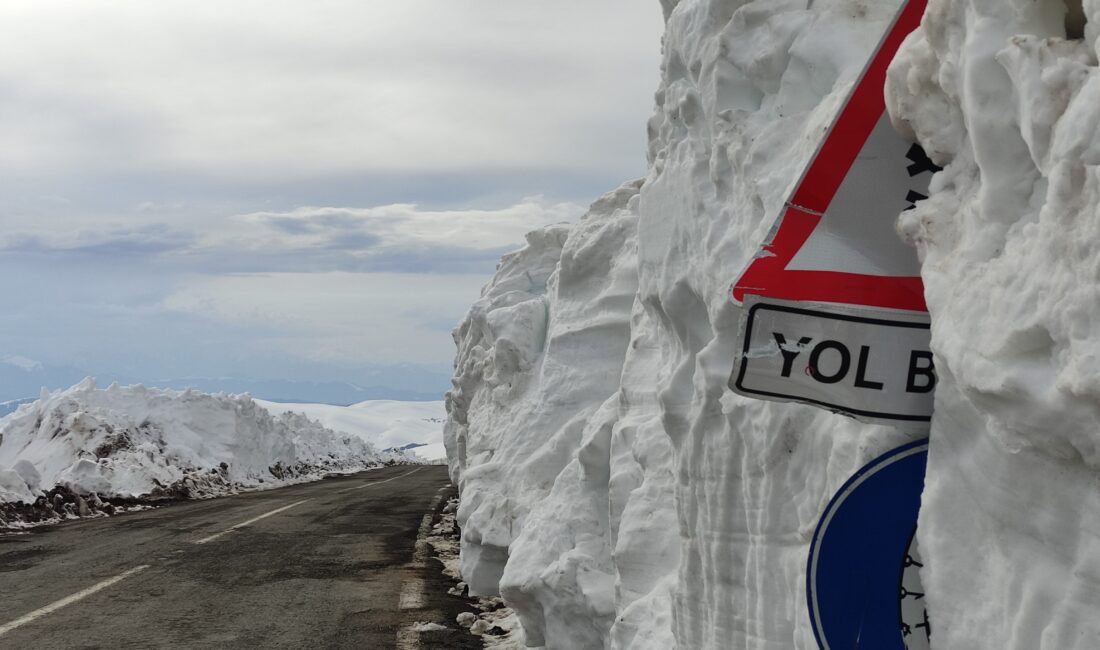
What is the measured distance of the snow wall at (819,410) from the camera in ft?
6.04

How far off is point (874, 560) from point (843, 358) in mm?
559

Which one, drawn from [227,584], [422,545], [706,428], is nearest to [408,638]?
[227,584]

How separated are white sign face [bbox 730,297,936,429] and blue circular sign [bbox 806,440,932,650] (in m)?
0.17

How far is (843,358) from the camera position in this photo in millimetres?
2295

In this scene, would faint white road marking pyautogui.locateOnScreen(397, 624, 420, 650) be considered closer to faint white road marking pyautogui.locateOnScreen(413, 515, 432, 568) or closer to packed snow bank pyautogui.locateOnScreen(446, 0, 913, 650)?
packed snow bank pyautogui.locateOnScreen(446, 0, 913, 650)

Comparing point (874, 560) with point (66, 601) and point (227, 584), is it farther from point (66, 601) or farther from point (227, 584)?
point (227, 584)

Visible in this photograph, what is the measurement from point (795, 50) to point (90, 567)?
373 inches

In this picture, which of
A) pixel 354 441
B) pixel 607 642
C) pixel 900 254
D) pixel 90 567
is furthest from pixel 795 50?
pixel 354 441

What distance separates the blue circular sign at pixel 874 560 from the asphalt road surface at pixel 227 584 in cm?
493

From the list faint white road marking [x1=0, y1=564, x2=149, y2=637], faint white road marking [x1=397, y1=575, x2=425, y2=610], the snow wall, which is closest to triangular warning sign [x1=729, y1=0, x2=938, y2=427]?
the snow wall

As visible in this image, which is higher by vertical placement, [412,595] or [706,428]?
[706,428]

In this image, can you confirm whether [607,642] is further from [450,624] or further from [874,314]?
[874,314]

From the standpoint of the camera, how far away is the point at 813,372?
7.63 ft

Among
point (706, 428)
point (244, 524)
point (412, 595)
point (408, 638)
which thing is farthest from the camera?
point (244, 524)
